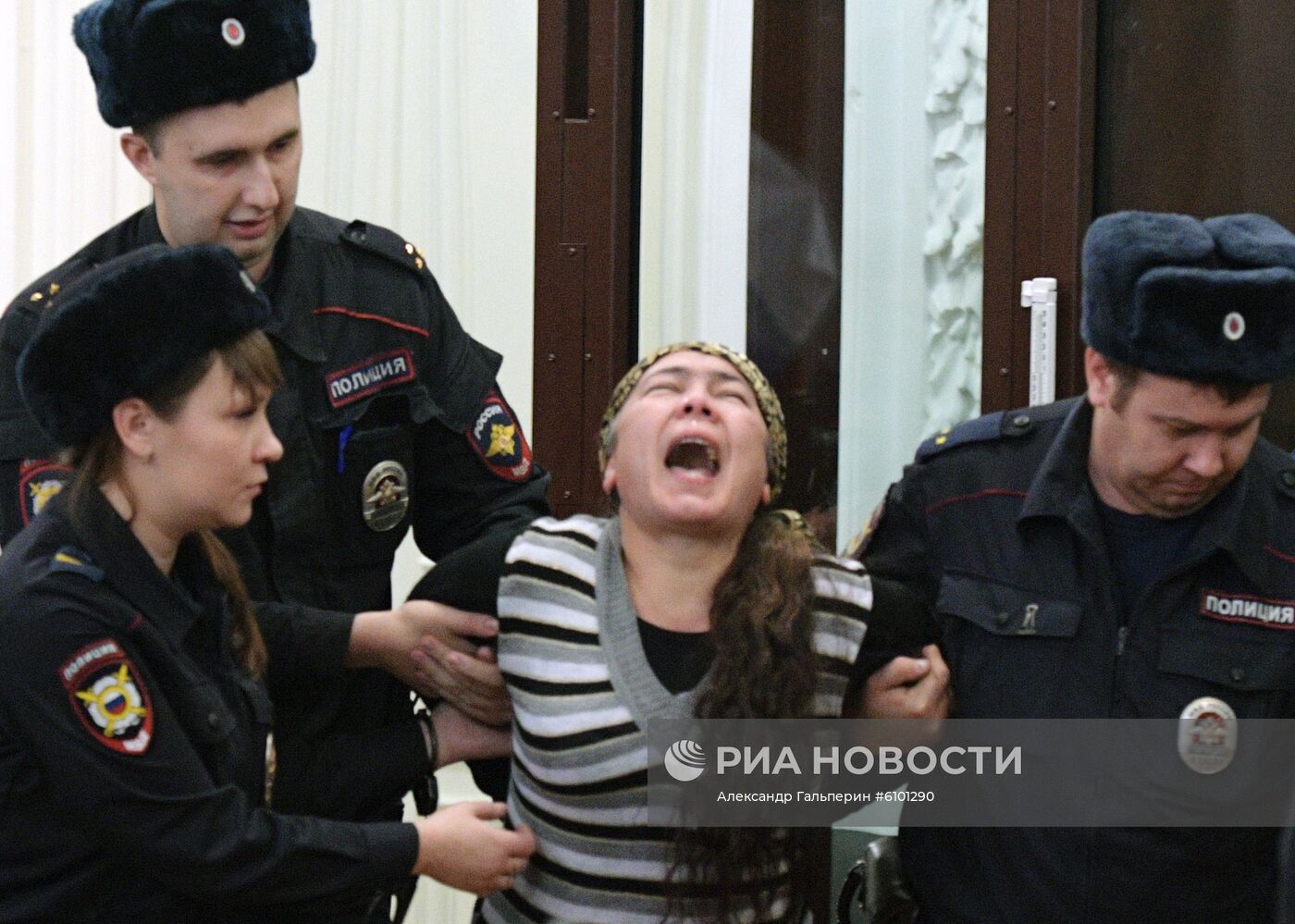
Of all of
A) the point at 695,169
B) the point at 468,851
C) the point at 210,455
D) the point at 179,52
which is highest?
the point at 179,52

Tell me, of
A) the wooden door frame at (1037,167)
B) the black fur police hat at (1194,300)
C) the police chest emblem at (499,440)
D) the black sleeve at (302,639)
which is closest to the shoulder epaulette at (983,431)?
the black fur police hat at (1194,300)

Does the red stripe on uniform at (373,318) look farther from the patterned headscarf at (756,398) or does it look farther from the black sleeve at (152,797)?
the black sleeve at (152,797)

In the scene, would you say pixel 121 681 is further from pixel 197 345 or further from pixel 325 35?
pixel 325 35

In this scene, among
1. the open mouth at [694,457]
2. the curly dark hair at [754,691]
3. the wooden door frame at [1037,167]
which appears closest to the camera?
the curly dark hair at [754,691]

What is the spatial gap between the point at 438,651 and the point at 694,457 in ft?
1.34

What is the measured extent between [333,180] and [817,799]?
1.72 metres

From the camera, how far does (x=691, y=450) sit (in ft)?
7.22

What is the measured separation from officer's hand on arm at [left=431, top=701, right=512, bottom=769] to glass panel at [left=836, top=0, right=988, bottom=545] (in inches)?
36.1

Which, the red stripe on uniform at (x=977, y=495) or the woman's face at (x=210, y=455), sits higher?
the woman's face at (x=210, y=455)

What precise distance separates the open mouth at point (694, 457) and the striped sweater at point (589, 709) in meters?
0.12

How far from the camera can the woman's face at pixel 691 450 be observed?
2131 mm

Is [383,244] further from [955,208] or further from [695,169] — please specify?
[955,208]

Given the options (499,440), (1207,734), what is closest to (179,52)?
(499,440)

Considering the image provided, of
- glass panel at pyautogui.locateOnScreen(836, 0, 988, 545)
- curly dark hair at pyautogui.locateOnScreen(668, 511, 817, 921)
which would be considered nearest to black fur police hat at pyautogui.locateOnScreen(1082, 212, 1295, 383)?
curly dark hair at pyautogui.locateOnScreen(668, 511, 817, 921)
